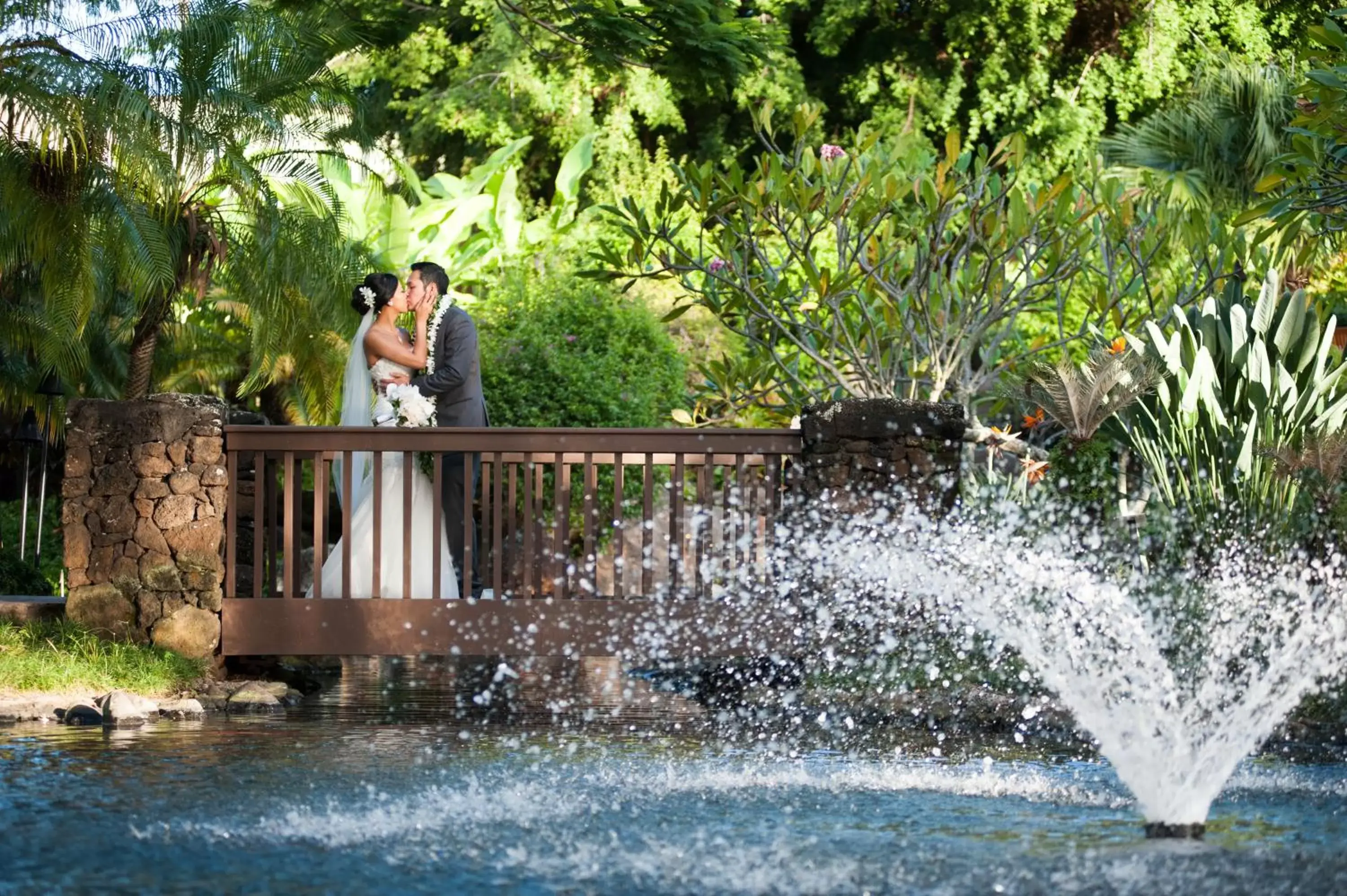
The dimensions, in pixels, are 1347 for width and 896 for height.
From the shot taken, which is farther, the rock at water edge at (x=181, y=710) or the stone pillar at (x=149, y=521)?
the stone pillar at (x=149, y=521)

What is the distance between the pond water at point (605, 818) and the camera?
4965mm

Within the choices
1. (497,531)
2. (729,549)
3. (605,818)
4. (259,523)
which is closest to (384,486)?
(259,523)

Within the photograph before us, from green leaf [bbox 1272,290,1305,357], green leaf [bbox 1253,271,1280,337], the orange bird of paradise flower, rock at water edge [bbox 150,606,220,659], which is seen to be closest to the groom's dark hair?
rock at water edge [bbox 150,606,220,659]

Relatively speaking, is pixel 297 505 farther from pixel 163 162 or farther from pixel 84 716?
pixel 163 162

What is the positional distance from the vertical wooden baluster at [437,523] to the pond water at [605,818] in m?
1.49

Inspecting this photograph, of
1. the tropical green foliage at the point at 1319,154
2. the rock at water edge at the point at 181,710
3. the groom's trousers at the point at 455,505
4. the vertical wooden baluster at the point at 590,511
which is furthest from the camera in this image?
the groom's trousers at the point at 455,505

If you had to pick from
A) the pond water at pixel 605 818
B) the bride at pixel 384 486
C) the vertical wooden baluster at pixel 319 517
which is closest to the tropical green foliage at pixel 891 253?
the bride at pixel 384 486

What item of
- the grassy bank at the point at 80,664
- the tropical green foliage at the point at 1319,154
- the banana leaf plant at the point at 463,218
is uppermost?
the banana leaf plant at the point at 463,218

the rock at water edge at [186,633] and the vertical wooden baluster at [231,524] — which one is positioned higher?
the vertical wooden baluster at [231,524]

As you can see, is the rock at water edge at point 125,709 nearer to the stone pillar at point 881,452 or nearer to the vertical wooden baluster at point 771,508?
the vertical wooden baluster at point 771,508

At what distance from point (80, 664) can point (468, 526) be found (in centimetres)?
210

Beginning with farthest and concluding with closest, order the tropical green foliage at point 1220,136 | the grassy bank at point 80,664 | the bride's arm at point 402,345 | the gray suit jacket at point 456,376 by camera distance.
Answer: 1. the tropical green foliage at point 1220,136
2. the bride's arm at point 402,345
3. the gray suit jacket at point 456,376
4. the grassy bank at point 80,664

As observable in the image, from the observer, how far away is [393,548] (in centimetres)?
1021

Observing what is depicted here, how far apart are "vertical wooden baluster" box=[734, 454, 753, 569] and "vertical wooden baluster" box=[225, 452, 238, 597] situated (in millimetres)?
2729
